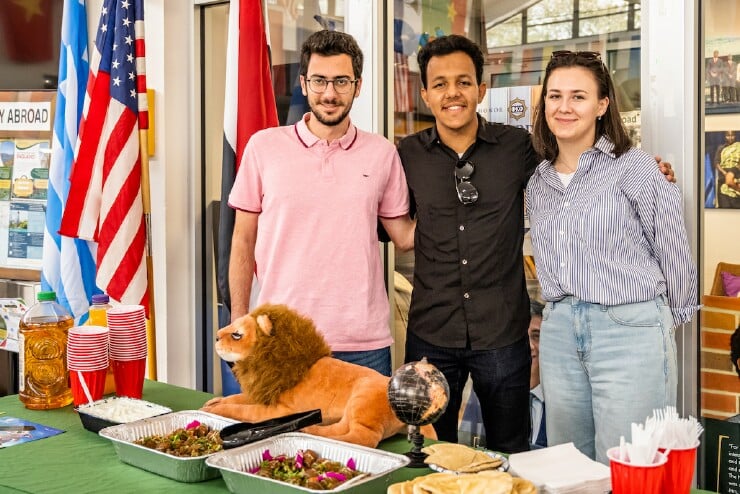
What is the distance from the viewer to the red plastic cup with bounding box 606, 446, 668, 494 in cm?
140

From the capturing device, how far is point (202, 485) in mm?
1746

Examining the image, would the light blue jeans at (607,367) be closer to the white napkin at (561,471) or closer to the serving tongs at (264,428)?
the white napkin at (561,471)

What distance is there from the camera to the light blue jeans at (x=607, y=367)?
218cm

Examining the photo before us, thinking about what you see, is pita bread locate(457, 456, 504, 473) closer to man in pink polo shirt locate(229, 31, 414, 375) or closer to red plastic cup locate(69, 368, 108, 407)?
man in pink polo shirt locate(229, 31, 414, 375)

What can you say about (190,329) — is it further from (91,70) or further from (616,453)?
(616,453)

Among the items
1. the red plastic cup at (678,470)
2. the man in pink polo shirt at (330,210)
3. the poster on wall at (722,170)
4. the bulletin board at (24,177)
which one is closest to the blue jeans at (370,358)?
the man in pink polo shirt at (330,210)

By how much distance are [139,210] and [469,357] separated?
5.43ft

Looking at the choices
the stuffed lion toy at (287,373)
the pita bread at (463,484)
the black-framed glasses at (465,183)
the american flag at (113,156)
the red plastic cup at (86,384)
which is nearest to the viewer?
the pita bread at (463,484)

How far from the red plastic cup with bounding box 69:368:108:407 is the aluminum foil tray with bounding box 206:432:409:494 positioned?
0.74 meters

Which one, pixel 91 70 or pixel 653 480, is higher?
pixel 91 70

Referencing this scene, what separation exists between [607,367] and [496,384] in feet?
1.46

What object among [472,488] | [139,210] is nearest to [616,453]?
[472,488]

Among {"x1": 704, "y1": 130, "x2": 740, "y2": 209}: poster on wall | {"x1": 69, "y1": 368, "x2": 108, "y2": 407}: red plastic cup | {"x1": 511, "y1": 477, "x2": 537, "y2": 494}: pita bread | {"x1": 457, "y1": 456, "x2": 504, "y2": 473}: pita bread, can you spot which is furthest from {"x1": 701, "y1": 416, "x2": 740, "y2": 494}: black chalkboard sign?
{"x1": 69, "y1": 368, "x2": 108, "y2": 407}: red plastic cup

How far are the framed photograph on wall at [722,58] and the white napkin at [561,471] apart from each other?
4.52ft
